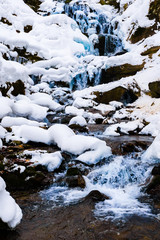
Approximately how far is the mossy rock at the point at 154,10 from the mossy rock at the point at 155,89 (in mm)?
16527

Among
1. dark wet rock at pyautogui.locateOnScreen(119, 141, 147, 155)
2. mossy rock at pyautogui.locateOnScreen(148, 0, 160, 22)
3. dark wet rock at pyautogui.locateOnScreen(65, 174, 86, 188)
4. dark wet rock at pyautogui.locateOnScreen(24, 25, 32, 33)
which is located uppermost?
mossy rock at pyautogui.locateOnScreen(148, 0, 160, 22)

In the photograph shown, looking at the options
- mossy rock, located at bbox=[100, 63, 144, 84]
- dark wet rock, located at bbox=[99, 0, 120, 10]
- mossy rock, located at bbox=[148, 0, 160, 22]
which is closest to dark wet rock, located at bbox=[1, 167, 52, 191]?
mossy rock, located at bbox=[100, 63, 144, 84]

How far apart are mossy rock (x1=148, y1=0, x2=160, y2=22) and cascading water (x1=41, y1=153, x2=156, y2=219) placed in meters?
27.1

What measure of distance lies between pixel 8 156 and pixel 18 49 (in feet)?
69.6

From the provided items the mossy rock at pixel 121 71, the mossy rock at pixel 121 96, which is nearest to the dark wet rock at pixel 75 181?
the mossy rock at pixel 121 96

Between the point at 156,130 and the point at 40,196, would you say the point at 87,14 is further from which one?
the point at 40,196

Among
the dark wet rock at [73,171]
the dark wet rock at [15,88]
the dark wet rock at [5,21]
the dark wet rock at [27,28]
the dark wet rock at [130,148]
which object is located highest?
the dark wet rock at [5,21]

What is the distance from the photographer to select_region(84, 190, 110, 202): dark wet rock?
160 inches

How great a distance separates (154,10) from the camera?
27172mm

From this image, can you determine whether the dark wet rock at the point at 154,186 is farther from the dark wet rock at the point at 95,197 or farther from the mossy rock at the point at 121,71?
the mossy rock at the point at 121,71

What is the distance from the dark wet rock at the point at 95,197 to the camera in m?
4.05

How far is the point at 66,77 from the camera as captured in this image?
2142cm

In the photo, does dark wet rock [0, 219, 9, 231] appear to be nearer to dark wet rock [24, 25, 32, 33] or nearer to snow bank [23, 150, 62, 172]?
snow bank [23, 150, 62, 172]

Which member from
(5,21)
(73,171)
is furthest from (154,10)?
(73,171)
